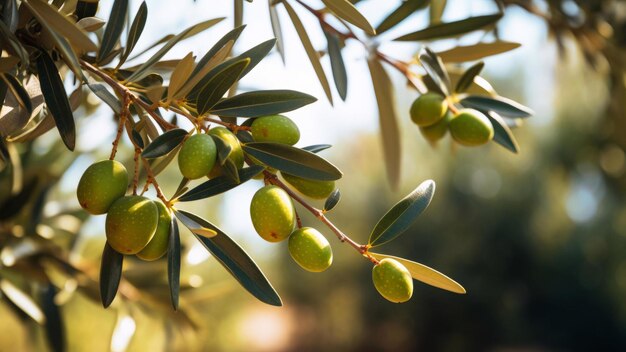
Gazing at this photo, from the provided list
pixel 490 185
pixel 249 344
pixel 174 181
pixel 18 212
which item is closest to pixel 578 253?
pixel 490 185

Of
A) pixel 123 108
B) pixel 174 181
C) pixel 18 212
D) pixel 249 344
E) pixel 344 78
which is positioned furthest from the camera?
pixel 249 344

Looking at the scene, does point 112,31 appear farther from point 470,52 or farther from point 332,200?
point 470,52

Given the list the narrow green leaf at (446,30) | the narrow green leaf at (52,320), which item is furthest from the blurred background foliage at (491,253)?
the narrow green leaf at (446,30)

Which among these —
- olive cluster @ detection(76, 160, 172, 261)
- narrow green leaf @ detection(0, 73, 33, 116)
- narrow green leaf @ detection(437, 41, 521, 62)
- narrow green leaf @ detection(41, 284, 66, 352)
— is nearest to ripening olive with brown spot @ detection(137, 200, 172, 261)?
olive cluster @ detection(76, 160, 172, 261)

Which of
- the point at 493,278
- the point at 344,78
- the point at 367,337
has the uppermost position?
the point at 344,78

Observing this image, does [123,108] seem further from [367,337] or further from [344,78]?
[367,337]

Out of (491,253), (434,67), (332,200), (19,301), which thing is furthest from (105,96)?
(491,253)
